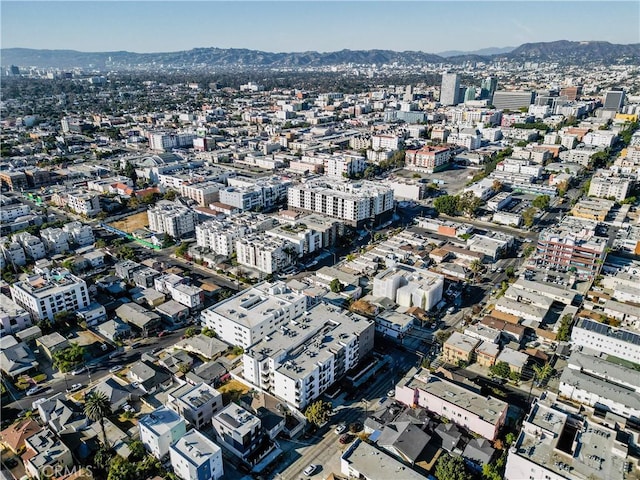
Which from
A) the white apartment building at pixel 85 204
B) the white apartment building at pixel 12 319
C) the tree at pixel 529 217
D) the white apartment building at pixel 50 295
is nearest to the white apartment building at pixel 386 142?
the tree at pixel 529 217

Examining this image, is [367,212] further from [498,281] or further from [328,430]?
[328,430]

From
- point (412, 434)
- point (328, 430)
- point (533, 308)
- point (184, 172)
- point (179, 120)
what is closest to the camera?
point (412, 434)

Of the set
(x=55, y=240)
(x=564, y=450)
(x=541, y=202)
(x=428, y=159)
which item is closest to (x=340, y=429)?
(x=564, y=450)

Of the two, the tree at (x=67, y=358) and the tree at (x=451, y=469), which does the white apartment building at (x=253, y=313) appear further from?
the tree at (x=451, y=469)

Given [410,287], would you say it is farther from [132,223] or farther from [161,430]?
[132,223]

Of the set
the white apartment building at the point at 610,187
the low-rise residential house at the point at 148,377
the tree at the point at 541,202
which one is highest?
the white apartment building at the point at 610,187

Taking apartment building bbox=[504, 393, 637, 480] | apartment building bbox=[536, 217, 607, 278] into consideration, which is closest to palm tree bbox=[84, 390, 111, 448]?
apartment building bbox=[504, 393, 637, 480]

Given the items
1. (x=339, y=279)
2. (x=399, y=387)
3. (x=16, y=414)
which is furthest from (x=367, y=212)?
(x=16, y=414)
